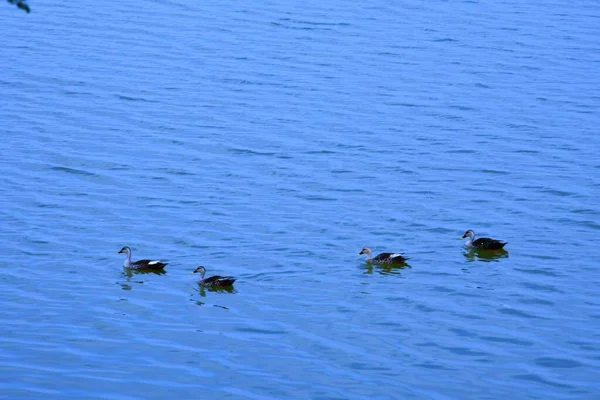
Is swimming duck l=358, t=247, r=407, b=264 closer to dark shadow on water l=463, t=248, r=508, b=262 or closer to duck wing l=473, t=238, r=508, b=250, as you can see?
dark shadow on water l=463, t=248, r=508, b=262

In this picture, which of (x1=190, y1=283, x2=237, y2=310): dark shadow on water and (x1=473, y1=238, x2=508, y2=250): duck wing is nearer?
(x1=190, y1=283, x2=237, y2=310): dark shadow on water

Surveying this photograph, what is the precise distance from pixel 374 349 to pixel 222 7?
29179 millimetres

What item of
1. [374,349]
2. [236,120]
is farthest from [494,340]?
[236,120]

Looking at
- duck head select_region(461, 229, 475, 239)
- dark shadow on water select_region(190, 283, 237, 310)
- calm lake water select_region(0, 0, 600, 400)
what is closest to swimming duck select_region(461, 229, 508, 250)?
duck head select_region(461, 229, 475, 239)

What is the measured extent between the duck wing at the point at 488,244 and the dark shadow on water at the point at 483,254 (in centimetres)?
9

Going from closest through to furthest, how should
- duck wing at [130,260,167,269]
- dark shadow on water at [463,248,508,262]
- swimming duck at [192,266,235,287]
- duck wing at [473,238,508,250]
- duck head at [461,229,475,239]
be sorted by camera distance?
swimming duck at [192,266,235,287] → duck wing at [130,260,167,269] → dark shadow on water at [463,248,508,262] → duck wing at [473,238,508,250] → duck head at [461,229,475,239]

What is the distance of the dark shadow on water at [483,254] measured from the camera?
22.9 meters

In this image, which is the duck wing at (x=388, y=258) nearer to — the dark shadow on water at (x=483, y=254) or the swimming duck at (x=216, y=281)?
the dark shadow on water at (x=483, y=254)

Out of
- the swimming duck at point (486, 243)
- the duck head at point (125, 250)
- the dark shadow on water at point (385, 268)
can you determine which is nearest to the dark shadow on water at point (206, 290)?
the duck head at point (125, 250)

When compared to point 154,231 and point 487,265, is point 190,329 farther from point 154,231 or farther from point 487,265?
point 487,265

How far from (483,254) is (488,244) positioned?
0.26 m

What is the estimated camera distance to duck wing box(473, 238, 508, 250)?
75.5 ft

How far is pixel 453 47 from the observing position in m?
40.5

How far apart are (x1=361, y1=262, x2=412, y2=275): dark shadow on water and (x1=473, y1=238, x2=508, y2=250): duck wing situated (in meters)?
1.58
